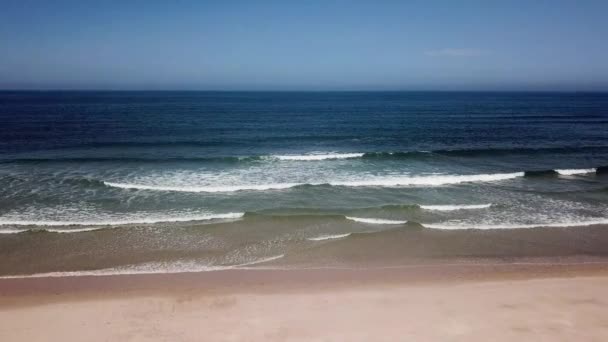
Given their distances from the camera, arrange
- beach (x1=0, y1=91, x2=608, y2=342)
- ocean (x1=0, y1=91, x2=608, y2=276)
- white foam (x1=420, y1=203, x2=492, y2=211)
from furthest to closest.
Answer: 1. white foam (x1=420, y1=203, x2=492, y2=211)
2. ocean (x1=0, y1=91, x2=608, y2=276)
3. beach (x1=0, y1=91, x2=608, y2=342)

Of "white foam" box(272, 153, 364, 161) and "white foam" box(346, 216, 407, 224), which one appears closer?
"white foam" box(346, 216, 407, 224)

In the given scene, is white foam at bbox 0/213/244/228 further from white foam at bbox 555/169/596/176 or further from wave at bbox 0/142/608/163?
white foam at bbox 555/169/596/176

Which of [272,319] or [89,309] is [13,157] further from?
[272,319]

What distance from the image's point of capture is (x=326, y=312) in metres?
8.85

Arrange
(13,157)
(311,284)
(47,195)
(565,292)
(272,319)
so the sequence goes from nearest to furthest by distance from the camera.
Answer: (272,319) < (565,292) < (311,284) < (47,195) < (13,157)

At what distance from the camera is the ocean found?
40.8ft

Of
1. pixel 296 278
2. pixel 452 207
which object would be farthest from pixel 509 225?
pixel 296 278

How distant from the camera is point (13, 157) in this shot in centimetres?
2442

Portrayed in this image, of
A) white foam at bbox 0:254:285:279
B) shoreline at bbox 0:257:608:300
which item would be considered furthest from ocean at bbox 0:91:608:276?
shoreline at bbox 0:257:608:300

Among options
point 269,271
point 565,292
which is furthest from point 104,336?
point 565,292

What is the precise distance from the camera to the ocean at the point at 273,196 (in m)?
12.4

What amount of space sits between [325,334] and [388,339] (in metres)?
1.29

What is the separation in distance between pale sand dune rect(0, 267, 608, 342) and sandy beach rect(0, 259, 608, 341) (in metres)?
0.02

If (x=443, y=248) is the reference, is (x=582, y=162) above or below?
above
